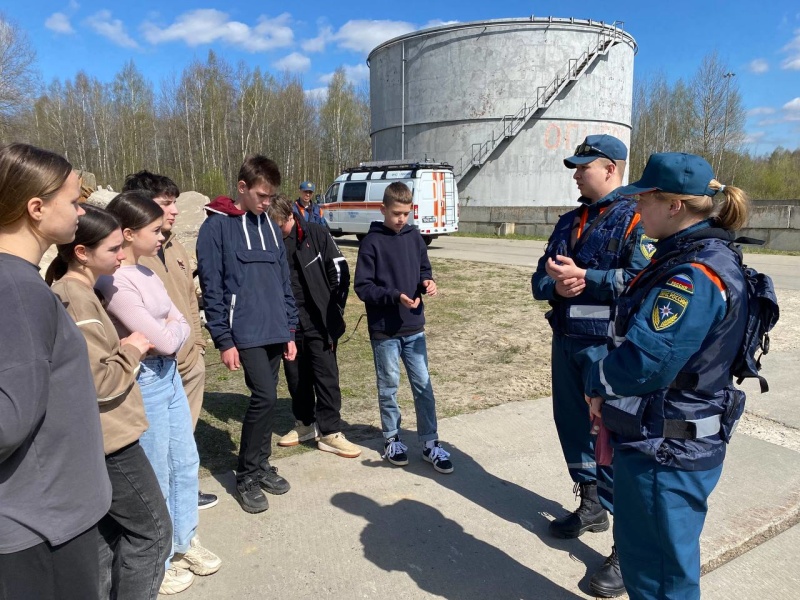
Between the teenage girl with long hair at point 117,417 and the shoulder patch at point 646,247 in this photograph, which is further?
the shoulder patch at point 646,247

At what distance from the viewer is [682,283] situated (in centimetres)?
191

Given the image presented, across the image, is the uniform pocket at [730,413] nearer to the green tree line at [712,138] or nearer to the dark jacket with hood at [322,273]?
the dark jacket with hood at [322,273]

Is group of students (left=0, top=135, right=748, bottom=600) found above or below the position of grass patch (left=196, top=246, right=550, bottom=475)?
above

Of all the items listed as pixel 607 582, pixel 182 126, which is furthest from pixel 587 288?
pixel 182 126

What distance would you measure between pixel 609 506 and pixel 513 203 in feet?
93.1

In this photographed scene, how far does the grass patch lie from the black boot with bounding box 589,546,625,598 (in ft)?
6.31

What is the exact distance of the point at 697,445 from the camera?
2018 mm

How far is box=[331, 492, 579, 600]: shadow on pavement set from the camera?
2.72 metres

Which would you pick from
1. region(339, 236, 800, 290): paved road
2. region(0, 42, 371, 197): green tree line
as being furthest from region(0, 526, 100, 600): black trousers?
region(0, 42, 371, 197): green tree line

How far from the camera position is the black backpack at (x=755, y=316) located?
1968mm

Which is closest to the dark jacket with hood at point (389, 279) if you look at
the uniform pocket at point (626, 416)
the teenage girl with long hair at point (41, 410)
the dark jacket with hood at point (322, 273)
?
the dark jacket with hood at point (322, 273)

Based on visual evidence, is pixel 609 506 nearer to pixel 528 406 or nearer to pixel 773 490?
pixel 773 490

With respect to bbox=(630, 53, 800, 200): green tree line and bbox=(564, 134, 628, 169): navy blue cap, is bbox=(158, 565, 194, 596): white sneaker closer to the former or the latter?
bbox=(564, 134, 628, 169): navy blue cap

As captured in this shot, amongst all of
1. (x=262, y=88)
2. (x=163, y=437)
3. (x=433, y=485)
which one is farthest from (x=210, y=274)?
(x=262, y=88)
